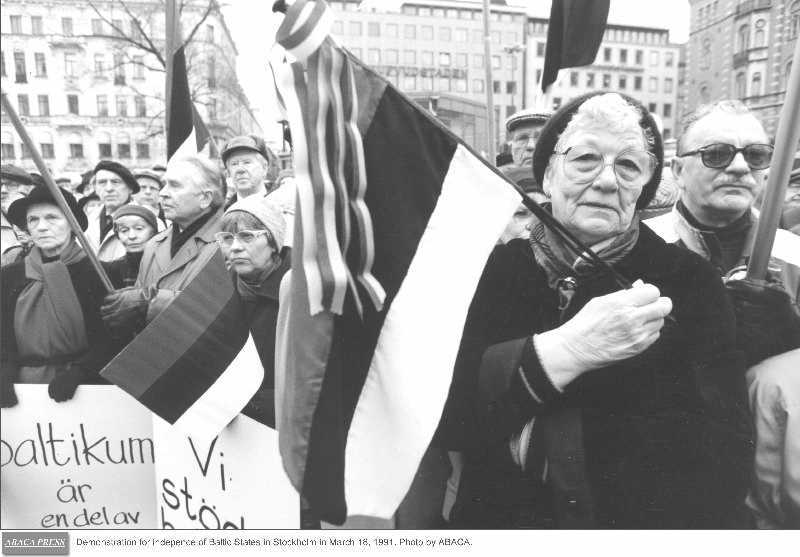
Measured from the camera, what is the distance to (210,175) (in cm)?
211

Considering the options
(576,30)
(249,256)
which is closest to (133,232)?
(249,256)

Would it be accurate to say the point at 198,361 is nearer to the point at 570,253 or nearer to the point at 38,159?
the point at 38,159

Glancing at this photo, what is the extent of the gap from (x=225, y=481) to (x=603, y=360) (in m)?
1.15

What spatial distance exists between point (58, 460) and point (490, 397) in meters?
1.44

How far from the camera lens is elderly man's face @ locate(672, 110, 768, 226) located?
1342 millimetres

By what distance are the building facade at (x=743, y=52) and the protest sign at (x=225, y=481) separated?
1.52 meters

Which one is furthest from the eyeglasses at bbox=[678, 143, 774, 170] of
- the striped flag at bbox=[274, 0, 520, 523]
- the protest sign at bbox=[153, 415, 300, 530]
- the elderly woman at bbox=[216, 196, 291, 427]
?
the protest sign at bbox=[153, 415, 300, 530]

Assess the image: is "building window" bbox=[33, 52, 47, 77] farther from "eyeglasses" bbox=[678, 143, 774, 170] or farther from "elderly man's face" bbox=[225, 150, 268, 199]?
"eyeglasses" bbox=[678, 143, 774, 170]

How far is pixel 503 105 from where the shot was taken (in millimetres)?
2289

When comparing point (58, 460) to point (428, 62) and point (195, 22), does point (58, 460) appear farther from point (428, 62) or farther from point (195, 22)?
point (428, 62)

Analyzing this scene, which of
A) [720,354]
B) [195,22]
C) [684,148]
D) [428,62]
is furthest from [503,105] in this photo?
[720,354]

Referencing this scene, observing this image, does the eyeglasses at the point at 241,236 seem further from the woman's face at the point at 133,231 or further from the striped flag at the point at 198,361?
the woman's face at the point at 133,231

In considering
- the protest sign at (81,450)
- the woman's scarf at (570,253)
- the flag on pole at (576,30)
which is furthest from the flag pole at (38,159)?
the flag on pole at (576,30)

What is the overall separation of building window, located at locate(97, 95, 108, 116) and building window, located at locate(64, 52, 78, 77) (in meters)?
0.13
